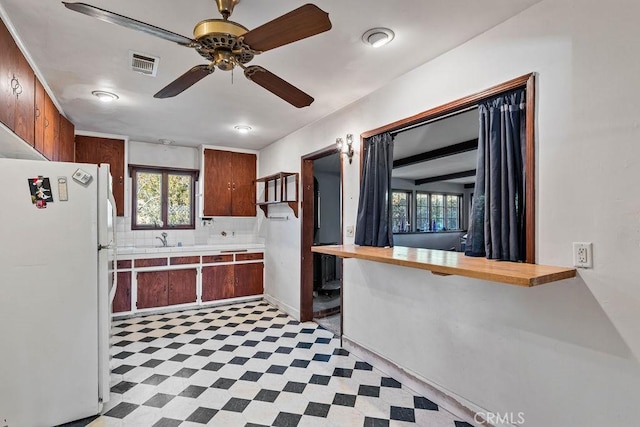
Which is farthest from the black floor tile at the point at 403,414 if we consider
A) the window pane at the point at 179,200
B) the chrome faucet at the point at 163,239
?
the window pane at the point at 179,200

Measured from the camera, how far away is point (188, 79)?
6.03ft

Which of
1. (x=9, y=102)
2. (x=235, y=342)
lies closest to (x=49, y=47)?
(x=9, y=102)

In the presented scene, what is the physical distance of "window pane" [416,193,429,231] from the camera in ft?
25.3

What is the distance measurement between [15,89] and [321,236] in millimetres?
4976

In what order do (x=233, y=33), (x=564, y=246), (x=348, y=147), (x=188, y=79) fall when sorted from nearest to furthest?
1. (x=233, y=33)
2. (x=564, y=246)
3. (x=188, y=79)
4. (x=348, y=147)

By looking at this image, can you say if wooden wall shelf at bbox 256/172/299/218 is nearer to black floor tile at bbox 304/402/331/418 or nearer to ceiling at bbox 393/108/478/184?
ceiling at bbox 393/108/478/184

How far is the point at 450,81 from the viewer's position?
87.3 inches

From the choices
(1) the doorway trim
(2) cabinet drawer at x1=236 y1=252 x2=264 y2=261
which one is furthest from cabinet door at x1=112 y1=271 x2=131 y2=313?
(1) the doorway trim

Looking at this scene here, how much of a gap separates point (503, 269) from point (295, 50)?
188cm

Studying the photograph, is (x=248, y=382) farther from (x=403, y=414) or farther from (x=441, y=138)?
(x=441, y=138)

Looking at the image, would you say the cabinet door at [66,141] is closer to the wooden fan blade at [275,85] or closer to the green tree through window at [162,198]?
the green tree through window at [162,198]

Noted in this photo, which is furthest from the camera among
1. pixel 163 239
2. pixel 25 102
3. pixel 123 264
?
pixel 163 239

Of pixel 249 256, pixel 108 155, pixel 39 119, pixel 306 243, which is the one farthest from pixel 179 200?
pixel 39 119

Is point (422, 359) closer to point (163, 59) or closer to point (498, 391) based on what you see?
point (498, 391)
